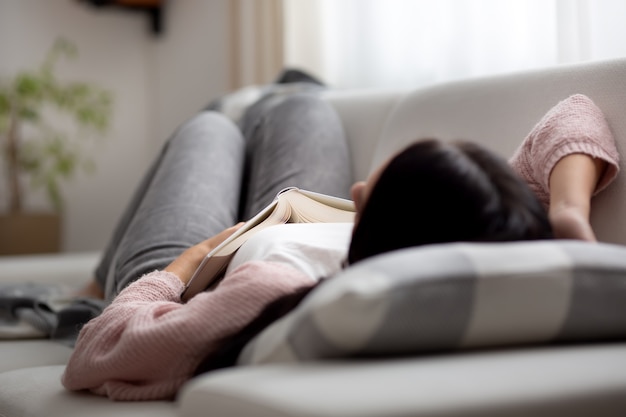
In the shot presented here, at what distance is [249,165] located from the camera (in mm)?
1968

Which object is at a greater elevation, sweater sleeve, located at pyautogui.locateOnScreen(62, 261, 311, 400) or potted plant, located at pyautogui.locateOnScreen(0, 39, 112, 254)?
sweater sleeve, located at pyautogui.locateOnScreen(62, 261, 311, 400)

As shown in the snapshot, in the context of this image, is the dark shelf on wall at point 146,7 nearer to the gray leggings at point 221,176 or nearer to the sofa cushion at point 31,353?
the gray leggings at point 221,176

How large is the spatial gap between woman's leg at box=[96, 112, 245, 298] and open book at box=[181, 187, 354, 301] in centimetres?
39

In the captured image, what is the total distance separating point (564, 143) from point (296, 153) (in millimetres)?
778

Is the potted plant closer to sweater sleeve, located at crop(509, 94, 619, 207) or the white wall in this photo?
the white wall

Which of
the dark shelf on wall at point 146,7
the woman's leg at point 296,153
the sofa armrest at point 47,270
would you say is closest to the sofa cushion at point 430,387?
the woman's leg at point 296,153

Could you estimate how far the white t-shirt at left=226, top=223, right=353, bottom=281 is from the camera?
0.86 meters

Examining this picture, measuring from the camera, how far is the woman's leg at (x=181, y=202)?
1.51 m

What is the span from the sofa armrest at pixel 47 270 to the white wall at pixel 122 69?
1.77m

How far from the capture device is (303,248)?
888 mm

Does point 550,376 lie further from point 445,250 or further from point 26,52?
point 26,52

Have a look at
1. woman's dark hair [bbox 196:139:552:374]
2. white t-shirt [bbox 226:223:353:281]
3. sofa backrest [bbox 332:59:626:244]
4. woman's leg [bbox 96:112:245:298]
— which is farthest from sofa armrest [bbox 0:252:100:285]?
woman's dark hair [bbox 196:139:552:374]

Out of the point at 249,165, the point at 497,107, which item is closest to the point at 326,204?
the point at 497,107

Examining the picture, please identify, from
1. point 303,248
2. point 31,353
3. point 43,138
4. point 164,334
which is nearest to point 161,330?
point 164,334
